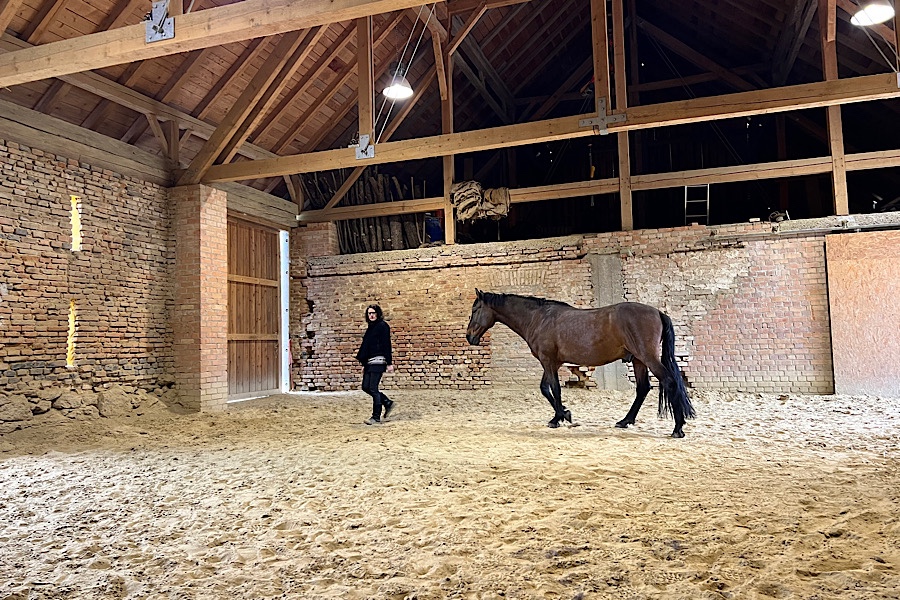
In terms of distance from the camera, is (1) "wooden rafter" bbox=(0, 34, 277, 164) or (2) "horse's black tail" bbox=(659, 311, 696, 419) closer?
(2) "horse's black tail" bbox=(659, 311, 696, 419)

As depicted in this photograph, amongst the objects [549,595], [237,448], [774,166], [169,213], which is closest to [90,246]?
[169,213]

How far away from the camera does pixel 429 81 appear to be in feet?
36.3

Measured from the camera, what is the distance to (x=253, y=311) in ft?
37.5

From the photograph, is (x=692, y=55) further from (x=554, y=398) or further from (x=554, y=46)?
(x=554, y=398)

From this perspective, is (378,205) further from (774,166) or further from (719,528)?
(719,528)

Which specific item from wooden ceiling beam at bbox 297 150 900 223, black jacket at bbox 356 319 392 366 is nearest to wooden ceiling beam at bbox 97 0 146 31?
black jacket at bbox 356 319 392 366

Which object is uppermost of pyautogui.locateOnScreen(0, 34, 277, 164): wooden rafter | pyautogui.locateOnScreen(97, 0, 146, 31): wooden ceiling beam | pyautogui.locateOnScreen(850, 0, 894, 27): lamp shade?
pyautogui.locateOnScreen(97, 0, 146, 31): wooden ceiling beam

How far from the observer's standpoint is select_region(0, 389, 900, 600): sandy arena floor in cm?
264

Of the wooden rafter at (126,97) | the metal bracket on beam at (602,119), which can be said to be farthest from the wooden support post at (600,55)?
the wooden rafter at (126,97)

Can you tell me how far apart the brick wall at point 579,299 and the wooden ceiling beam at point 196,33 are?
6.94 metres

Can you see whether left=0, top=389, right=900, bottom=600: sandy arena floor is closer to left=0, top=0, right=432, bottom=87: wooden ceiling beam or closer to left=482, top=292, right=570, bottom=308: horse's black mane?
left=482, top=292, right=570, bottom=308: horse's black mane

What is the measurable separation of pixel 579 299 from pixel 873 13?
19.0ft

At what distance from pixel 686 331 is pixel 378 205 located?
6.60m

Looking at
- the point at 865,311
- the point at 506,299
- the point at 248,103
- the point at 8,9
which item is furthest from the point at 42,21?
the point at 865,311
